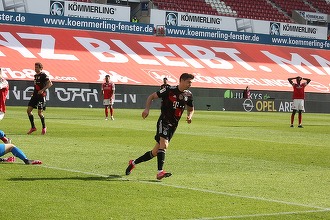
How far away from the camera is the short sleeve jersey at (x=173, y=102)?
1417 centimetres

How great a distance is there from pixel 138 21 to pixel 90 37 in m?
7.42

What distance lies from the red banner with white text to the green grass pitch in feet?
91.0

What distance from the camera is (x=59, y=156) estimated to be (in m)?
17.7

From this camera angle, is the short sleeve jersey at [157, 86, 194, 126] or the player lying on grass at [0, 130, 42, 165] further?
the player lying on grass at [0, 130, 42, 165]

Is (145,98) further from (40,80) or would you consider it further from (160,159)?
(160,159)

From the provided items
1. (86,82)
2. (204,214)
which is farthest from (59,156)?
(86,82)

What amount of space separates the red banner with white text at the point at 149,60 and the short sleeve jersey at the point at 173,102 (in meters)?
34.4

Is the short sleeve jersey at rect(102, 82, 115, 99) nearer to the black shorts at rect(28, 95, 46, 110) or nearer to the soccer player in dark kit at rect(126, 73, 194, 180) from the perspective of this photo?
the black shorts at rect(28, 95, 46, 110)

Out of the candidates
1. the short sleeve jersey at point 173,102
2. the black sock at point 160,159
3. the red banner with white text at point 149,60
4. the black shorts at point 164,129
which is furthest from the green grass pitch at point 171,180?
the red banner with white text at point 149,60

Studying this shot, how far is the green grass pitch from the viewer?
35.3 feet

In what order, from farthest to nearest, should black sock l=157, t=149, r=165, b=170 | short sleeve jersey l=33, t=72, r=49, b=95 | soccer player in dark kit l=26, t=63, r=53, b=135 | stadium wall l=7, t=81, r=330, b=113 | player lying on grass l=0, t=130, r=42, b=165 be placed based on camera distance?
1. stadium wall l=7, t=81, r=330, b=113
2. short sleeve jersey l=33, t=72, r=49, b=95
3. soccer player in dark kit l=26, t=63, r=53, b=135
4. player lying on grass l=0, t=130, r=42, b=165
5. black sock l=157, t=149, r=165, b=170

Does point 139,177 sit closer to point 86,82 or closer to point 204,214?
point 204,214

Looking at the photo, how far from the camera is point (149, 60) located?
5800 centimetres

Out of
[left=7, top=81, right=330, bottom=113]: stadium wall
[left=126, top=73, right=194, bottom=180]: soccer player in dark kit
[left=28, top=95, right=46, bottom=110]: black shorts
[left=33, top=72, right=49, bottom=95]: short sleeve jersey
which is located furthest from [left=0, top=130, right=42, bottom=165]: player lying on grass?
[left=7, top=81, right=330, bottom=113]: stadium wall
